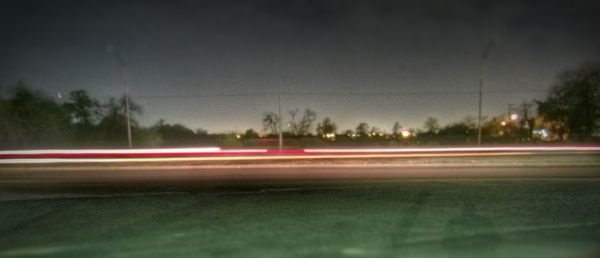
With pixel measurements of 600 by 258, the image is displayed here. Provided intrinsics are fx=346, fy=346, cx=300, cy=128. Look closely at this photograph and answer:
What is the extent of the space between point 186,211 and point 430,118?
83618mm

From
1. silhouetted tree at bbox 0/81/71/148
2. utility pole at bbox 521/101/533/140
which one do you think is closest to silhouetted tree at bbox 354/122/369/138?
utility pole at bbox 521/101/533/140

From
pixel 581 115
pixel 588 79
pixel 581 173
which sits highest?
pixel 588 79

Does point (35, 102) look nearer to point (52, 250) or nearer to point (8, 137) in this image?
point (8, 137)

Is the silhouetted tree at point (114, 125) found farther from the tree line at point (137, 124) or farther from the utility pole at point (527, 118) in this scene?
the utility pole at point (527, 118)

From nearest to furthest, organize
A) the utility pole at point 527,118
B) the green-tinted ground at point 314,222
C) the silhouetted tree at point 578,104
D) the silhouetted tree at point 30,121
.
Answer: the green-tinted ground at point 314,222 < the silhouetted tree at point 30,121 < the silhouetted tree at point 578,104 < the utility pole at point 527,118

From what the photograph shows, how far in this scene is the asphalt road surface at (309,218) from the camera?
445 cm

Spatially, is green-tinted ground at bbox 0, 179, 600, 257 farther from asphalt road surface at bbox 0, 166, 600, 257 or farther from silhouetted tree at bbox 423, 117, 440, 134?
silhouetted tree at bbox 423, 117, 440, 134

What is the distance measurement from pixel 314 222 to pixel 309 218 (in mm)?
284

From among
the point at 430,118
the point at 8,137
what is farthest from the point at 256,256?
the point at 430,118

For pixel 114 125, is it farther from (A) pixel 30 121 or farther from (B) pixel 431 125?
(B) pixel 431 125

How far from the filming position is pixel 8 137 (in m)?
29.4

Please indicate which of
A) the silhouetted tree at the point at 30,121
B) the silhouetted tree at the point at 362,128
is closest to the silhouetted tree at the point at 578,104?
the silhouetted tree at the point at 362,128

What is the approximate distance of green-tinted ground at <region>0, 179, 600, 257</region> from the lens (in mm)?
4426

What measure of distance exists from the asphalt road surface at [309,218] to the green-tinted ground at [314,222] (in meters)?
0.02
